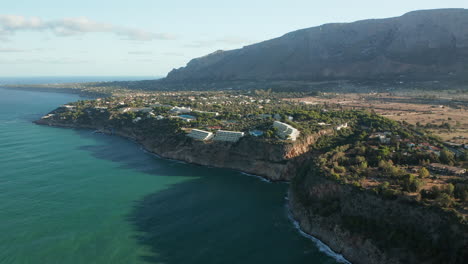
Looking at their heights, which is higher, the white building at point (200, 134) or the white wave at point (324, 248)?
the white building at point (200, 134)

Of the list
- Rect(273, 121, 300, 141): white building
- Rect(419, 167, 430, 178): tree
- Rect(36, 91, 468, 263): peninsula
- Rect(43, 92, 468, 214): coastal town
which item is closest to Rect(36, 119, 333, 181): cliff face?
Rect(36, 91, 468, 263): peninsula

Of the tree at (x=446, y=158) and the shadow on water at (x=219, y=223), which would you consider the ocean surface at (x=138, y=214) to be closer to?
the shadow on water at (x=219, y=223)

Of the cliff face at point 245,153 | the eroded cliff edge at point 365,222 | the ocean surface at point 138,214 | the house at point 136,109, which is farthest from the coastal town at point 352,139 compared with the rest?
the ocean surface at point 138,214

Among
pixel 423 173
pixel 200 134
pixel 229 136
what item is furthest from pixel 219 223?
→ pixel 200 134

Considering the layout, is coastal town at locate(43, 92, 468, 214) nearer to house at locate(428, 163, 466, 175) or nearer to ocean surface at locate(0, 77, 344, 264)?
house at locate(428, 163, 466, 175)

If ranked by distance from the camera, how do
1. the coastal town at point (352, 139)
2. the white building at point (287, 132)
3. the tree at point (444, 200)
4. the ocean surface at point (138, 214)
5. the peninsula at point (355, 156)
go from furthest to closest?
the white building at point (287, 132)
the coastal town at point (352, 139)
the ocean surface at point (138, 214)
the peninsula at point (355, 156)
the tree at point (444, 200)

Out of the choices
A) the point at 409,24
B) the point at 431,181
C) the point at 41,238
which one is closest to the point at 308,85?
the point at 409,24

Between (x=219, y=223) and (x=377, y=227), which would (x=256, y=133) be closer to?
(x=219, y=223)
